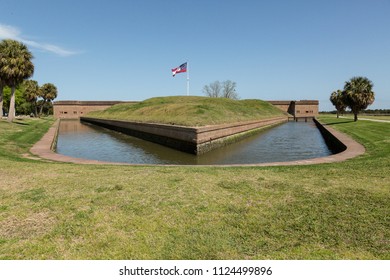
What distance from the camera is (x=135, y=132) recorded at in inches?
1101

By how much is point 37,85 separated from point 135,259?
75997mm

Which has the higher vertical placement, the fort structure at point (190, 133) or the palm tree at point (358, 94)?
the palm tree at point (358, 94)

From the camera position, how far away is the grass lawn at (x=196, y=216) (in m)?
3.39

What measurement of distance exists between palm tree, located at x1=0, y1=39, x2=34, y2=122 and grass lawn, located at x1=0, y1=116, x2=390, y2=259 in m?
27.5

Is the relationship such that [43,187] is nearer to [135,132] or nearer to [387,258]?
[387,258]

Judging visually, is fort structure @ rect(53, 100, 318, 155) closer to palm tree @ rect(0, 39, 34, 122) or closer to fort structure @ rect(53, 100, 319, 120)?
palm tree @ rect(0, 39, 34, 122)

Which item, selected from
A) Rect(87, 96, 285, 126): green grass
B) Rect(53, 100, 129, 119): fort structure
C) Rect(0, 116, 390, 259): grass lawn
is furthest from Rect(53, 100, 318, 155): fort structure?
Rect(53, 100, 129, 119): fort structure

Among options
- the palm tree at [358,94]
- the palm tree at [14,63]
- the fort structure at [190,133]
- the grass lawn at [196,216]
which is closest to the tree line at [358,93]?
the palm tree at [358,94]

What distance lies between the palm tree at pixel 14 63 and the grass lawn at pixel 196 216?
27.5 metres

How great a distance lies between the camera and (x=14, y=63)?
28.6 metres

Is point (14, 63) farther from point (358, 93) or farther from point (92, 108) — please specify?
point (92, 108)

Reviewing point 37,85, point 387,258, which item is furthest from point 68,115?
point 387,258

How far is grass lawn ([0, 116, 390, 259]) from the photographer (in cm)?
339

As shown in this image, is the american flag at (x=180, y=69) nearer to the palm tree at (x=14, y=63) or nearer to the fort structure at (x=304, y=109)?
the palm tree at (x=14, y=63)
